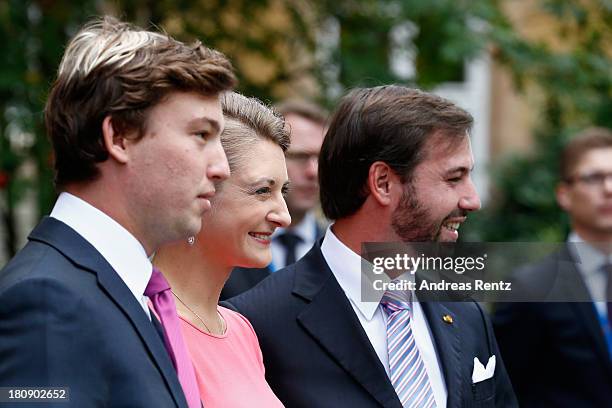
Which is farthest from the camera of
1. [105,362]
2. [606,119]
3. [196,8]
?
[606,119]

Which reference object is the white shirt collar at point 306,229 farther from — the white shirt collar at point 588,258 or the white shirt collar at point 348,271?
the white shirt collar at point 348,271

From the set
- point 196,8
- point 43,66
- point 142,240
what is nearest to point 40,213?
point 43,66

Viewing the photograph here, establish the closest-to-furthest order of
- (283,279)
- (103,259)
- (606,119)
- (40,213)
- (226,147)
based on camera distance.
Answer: (103,259)
(226,147)
(283,279)
(40,213)
(606,119)

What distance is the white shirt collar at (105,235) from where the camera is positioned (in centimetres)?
209

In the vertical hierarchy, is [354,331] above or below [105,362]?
above

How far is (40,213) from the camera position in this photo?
22.1 feet

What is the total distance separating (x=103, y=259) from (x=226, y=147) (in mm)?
856

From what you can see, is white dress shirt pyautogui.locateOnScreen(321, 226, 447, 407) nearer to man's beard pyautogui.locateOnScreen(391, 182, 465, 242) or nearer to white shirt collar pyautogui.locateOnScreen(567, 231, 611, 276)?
man's beard pyautogui.locateOnScreen(391, 182, 465, 242)

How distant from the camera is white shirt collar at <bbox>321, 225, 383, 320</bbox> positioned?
313cm

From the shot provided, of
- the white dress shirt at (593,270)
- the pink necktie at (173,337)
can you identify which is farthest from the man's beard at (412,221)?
the white dress shirt at (593,270)

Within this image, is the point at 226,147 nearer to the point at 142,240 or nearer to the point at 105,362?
the point at 142,240

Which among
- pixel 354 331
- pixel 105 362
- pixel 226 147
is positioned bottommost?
pixel 105 362

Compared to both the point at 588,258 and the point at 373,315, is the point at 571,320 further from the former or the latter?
the point at 373,315

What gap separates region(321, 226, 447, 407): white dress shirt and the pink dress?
43 cm
